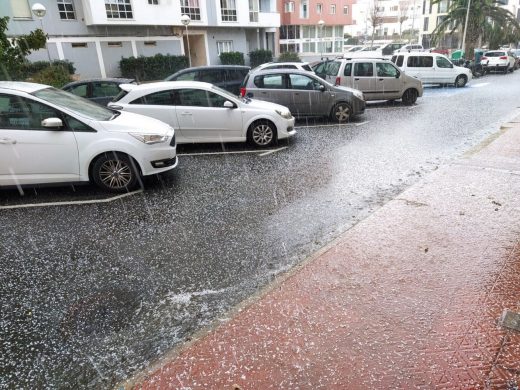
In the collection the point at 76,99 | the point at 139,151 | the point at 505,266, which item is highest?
the point at 76,99

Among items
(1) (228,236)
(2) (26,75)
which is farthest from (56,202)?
(2) (26,75)

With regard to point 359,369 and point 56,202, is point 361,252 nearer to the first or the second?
point 359,369

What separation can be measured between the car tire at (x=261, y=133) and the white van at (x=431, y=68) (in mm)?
14048

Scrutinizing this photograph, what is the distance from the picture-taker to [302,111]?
1155 cm

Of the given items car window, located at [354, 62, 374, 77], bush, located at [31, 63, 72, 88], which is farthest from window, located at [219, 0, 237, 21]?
car window, located at [354, 62, 374, 77]

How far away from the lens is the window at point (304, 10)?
151 feet

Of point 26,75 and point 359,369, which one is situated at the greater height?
point 26,75

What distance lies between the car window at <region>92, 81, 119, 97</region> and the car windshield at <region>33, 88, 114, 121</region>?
4.86 meters

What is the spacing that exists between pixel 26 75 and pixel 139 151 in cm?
2002

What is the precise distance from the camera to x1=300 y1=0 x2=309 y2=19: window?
151 feet

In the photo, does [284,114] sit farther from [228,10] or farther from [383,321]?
[228,10]

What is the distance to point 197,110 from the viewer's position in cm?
847

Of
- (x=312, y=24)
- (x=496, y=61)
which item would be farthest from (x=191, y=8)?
(x=496, y=61)

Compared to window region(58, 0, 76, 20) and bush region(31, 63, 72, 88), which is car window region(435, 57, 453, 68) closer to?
bush region(31, 63, 72, 88)
